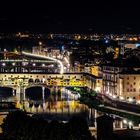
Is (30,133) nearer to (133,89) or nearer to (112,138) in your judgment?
(112,138)

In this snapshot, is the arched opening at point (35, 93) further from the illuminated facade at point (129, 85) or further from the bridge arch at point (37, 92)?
the illuminated facade at point (129, 85)

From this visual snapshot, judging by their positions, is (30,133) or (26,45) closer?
(30,133)

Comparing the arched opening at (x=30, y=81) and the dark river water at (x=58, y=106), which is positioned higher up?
the arched opening at (x=30, y=81)

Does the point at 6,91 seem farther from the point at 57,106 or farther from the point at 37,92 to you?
the point at 57,106

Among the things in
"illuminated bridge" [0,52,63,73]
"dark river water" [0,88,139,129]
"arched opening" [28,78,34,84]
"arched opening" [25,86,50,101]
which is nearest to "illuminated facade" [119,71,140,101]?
"dark river water" [0,88,139,129]

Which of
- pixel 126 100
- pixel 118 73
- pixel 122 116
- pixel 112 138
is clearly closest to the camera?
pixel 112 138

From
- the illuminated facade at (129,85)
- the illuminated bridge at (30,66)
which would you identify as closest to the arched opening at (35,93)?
the illuminated facade at (129,85)

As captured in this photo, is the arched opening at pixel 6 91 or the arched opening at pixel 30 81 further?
the arched opening at pixel 30 81

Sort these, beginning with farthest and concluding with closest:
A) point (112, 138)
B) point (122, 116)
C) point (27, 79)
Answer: point (27, 79) → point (122, 116) → point (112, 138)

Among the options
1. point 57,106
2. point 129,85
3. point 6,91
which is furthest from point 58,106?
point 6,91

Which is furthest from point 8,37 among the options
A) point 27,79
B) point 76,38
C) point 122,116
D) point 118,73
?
point 122,116

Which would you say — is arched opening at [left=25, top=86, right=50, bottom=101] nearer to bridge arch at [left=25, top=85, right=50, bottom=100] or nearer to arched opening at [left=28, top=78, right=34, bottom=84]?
bridge arch at [left=25, top=85, right=50, bottom=100]
